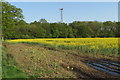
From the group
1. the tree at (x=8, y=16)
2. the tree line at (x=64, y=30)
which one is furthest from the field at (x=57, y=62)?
the tree line at (x=64, y=30)

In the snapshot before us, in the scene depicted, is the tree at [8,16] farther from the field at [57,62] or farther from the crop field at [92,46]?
the field at [57,62]

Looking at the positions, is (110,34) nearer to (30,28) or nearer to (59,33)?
(59,33)

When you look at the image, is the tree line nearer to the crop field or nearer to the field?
the crop field

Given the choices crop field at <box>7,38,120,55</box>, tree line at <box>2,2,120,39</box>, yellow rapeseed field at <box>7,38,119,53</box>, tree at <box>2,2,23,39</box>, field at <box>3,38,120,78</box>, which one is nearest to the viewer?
field at <box>3,38,120,78</box>

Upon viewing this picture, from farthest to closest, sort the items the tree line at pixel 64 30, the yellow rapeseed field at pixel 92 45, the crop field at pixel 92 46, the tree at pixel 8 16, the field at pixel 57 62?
the tree line at pixel 64 30 < the tree at pixel 8 16 < the yellow rapeseed field at pixel 92 45 < the crop field at pixel 92 46 < the field at pixel 57 62

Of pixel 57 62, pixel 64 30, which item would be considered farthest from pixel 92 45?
pixel 64 30

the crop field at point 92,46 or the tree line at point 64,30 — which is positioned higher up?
the tree line at point 64,30

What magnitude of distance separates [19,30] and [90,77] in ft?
105

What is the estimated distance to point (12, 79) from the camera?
13.3ft

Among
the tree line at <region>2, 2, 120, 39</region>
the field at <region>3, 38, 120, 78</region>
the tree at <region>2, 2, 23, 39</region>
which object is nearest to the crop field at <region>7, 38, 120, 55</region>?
the field at <region>3, 38, 120, 78</region>

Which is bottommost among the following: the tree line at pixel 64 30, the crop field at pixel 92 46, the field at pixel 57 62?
the field at pixel 57 62

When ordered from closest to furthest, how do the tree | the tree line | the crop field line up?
the crop field, the tree, the tree line

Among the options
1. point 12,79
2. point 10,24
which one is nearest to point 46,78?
point 12,79

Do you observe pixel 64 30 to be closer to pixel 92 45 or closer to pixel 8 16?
pixel 8 16
